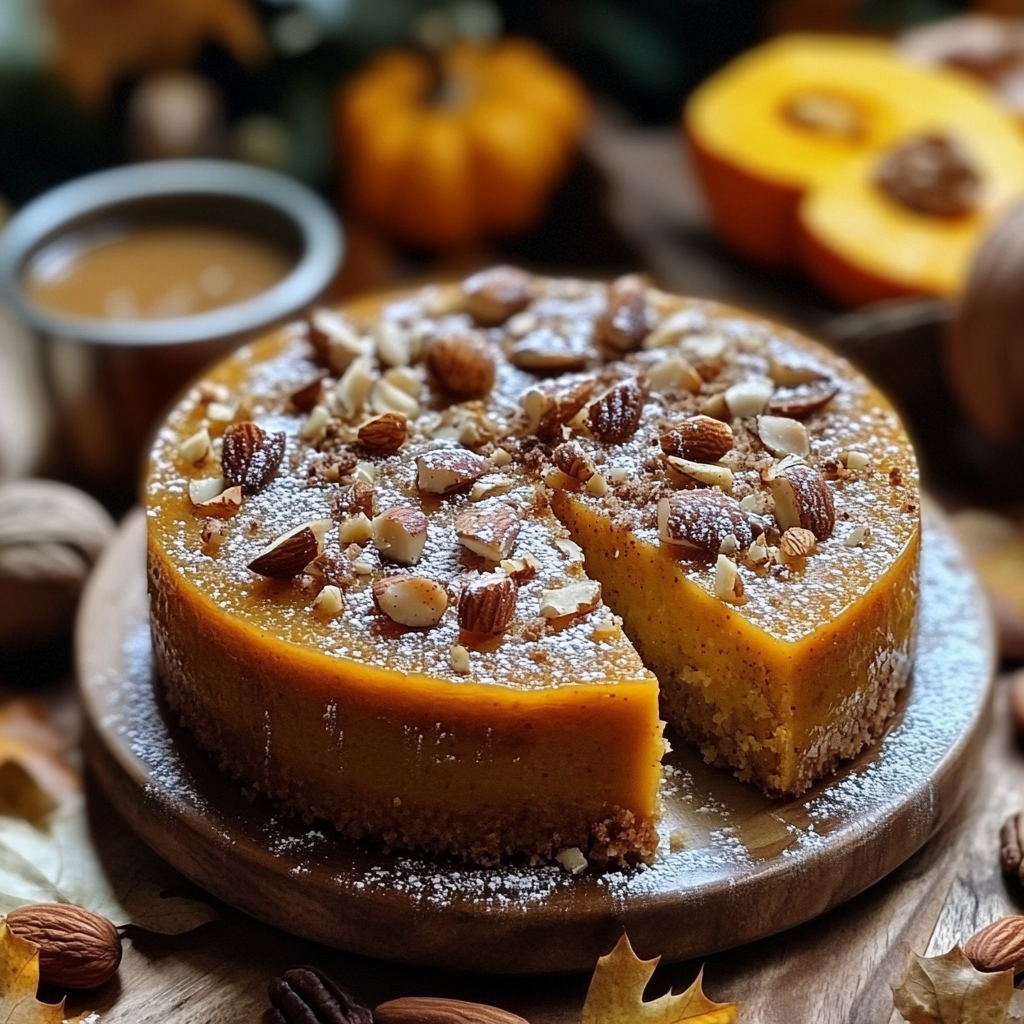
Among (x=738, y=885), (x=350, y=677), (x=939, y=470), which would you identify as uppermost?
(x=350, y=677)

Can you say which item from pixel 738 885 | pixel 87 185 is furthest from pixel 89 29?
pixel 738 885

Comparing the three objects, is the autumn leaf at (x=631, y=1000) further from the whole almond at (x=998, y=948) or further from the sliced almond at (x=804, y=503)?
the sliced almond at (x=804, y=503)

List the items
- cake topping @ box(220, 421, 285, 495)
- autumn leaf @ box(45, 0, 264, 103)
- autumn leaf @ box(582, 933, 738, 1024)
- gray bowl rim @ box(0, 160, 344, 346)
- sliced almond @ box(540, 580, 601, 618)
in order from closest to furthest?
1. autumn leaf @ box(582, 933, 738, 1024)
2. sliced almond @ box(540, 580, 601, 618)
3. cake topping @ box(220, 421, 285, 495)
4. gray bowl rim @ box(0, 160, 344, 346)
5. autumn leaf @ box(45, 0, 264, 103)

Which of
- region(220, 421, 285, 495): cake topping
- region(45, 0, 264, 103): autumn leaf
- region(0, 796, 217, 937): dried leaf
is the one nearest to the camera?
region(0, 796, 217, 937): dried leaf

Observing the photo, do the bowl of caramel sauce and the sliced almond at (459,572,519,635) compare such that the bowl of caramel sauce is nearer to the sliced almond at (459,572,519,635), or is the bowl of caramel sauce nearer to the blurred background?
the blurred background

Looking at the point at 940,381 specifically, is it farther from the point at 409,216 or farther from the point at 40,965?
the point at 40,965

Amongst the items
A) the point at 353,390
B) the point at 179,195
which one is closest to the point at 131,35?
the point at 179,195

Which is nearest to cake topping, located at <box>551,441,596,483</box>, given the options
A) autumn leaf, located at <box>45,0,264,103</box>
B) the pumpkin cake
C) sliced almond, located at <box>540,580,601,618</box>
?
the pumpkin cake
